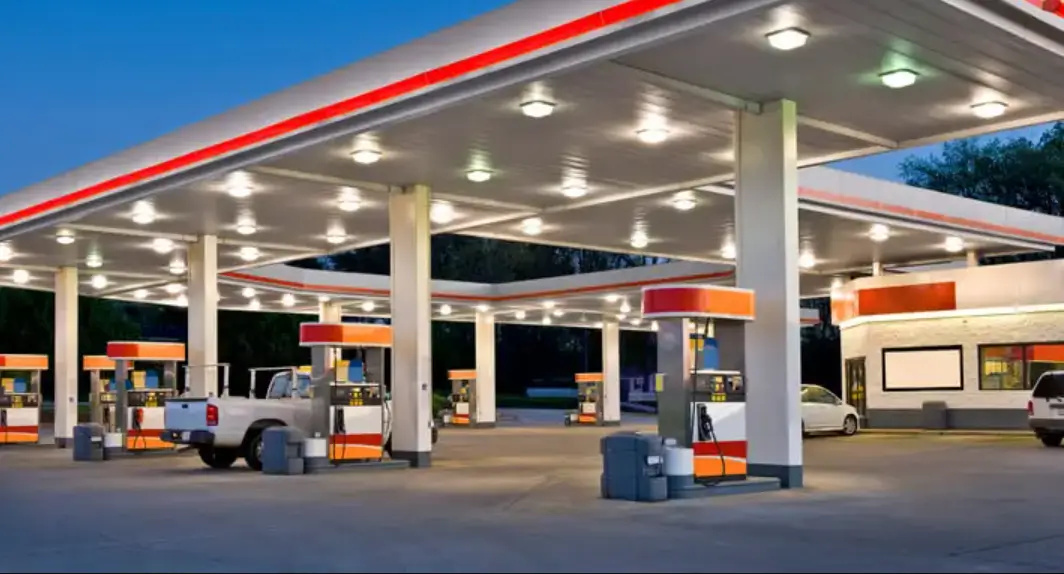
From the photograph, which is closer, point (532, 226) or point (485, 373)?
point (532, 226)

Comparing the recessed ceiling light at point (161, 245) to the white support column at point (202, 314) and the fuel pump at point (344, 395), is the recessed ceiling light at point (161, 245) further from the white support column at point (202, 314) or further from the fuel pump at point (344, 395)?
the fuel pump at point (344, 395)

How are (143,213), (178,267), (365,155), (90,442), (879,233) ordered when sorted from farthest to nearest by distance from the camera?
(178,267) < (879,233) < (90,442) < (143,213) < (365,155)

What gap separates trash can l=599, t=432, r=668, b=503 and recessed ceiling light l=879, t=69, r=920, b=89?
4795 mm

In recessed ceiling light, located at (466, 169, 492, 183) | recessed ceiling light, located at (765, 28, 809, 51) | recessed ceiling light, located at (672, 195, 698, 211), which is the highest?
recessed ceiling light, located at (765, 28, 809, 51)

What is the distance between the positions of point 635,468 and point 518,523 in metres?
2.51

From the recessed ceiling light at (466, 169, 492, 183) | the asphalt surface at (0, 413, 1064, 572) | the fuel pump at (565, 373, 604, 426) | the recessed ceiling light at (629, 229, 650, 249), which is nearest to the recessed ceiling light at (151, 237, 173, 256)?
the asphalt surface at (0, 413, 1064, 572)

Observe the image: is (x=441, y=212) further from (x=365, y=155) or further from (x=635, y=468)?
(x=635, y=468)

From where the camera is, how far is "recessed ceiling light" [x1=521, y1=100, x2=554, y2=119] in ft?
50.1

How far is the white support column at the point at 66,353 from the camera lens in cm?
3180

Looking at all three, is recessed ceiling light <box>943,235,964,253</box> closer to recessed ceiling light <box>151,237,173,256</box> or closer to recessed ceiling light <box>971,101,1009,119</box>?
recessed ceiling light <box>971,101,1009,119</box>

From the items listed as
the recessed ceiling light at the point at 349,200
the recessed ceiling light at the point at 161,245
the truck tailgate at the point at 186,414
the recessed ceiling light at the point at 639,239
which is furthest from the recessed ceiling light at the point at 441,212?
the recessed ceiling light at the point at 161,245

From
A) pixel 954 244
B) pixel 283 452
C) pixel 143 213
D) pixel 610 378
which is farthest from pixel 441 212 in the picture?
pixel 610 378

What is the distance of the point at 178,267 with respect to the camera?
106 feet

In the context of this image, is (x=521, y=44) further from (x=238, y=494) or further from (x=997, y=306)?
(x=997, y=306)
